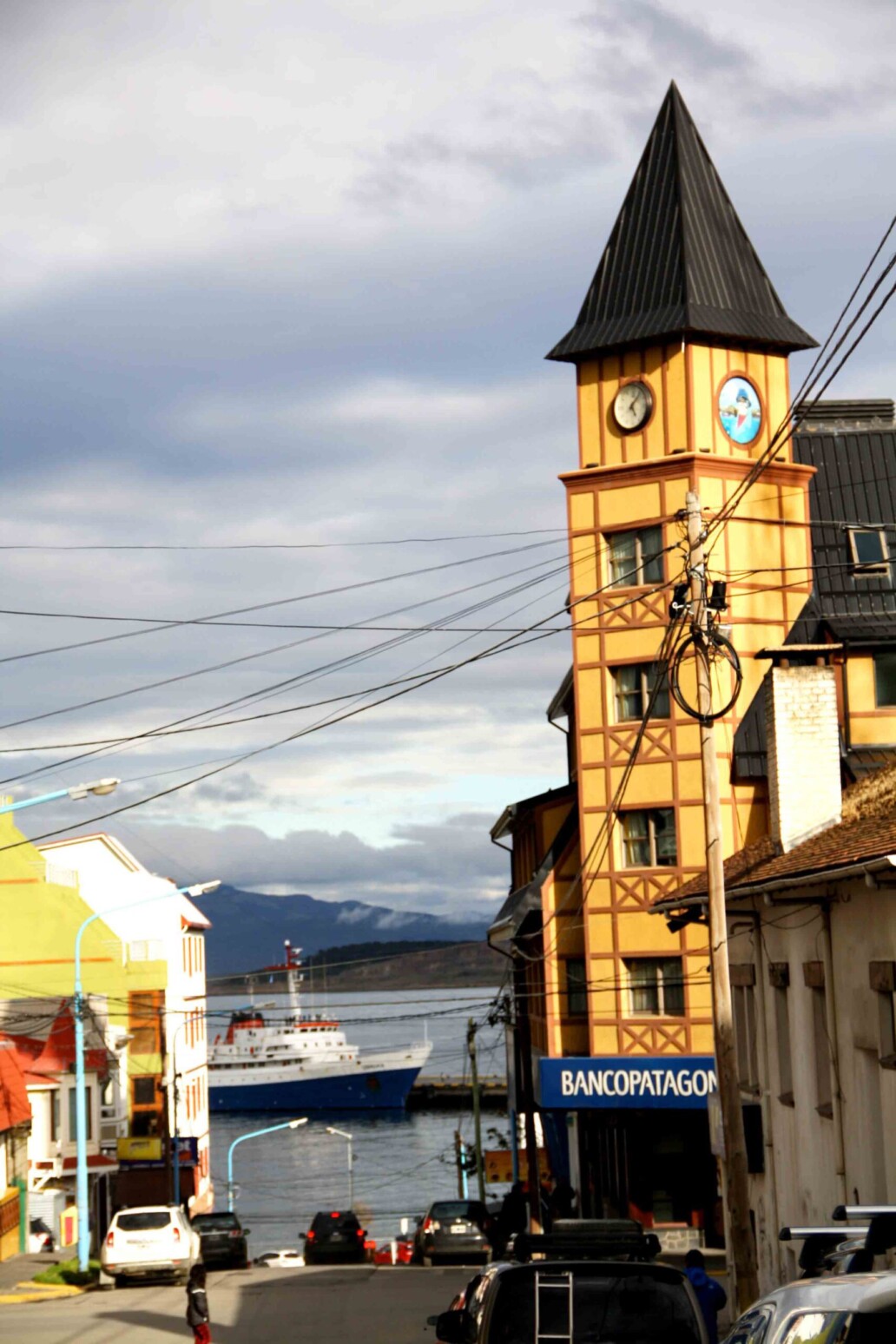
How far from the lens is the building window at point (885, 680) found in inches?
1496

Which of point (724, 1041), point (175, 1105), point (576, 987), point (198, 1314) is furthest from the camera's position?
point (175, 1105)

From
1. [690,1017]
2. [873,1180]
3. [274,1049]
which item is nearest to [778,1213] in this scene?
[873,1180]

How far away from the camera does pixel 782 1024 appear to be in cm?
2478

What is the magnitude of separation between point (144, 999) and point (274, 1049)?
11033 centimetres

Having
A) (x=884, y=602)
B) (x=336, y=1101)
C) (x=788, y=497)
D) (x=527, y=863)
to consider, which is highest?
(x=788, y=497)

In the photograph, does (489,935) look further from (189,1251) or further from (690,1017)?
(189,1251)

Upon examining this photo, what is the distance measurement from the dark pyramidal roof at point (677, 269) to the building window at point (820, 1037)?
806 inches

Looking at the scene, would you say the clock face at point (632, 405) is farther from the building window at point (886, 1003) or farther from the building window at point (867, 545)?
the building window at point (886, 1003)

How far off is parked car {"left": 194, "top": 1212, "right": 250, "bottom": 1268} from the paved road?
635cm

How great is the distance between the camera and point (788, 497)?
135 ft

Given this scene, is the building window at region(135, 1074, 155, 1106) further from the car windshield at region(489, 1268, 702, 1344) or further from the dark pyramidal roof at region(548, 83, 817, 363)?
the car windshield at region(489, 1268, 702, 1344)

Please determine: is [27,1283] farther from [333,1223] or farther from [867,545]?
[867,545]

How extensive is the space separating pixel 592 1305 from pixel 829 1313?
465cm

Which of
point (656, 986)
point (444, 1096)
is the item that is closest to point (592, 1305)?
point (656, 986)
